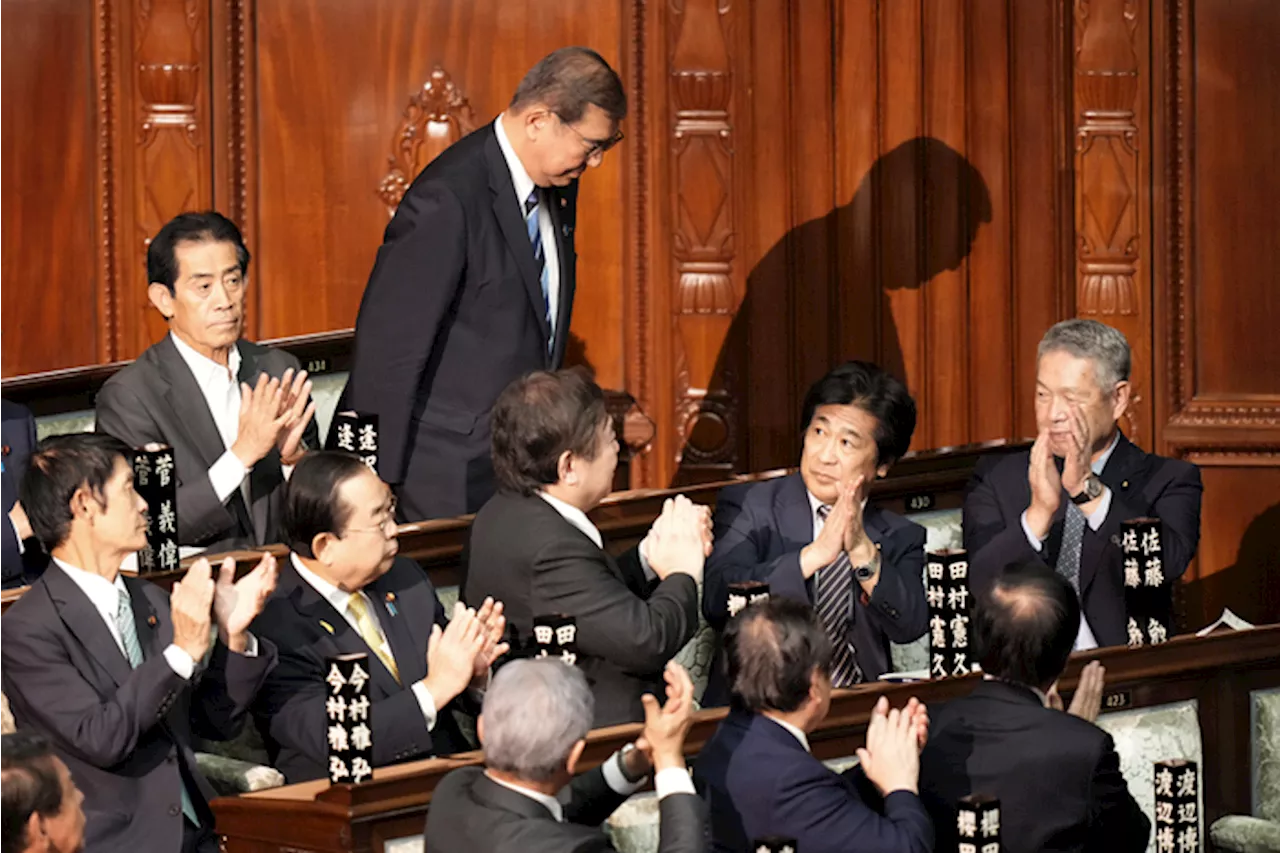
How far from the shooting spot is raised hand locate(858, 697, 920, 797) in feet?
10.2

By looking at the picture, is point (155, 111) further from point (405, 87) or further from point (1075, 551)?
point (1075, 551)

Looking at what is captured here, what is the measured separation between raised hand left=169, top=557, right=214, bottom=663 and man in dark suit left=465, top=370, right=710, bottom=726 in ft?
1.65

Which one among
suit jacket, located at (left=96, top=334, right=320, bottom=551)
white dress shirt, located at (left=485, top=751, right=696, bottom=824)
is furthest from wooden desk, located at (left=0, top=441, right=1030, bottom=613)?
white dress shirt, located at (left=485, top=751, right=696, bottom=824)

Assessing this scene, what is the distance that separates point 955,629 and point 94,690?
1391 mm

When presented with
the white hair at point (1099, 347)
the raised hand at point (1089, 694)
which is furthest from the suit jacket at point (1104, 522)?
the raised hand at point (1089, 694)

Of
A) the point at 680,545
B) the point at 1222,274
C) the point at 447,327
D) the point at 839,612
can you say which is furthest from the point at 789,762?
the point at 1222,274

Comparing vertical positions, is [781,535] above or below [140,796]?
above

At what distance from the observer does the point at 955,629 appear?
368 centimetres

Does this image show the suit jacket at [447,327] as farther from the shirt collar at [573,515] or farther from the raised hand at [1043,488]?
the raised hand at [1043,488]

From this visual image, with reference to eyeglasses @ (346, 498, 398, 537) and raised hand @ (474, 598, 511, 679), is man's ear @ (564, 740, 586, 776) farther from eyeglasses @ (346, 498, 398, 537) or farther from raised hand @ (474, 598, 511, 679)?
eyeglasses @ (346, 498, 398, 537)

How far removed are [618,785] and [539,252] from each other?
5.49 ft

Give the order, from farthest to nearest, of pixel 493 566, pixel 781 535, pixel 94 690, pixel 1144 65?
1. pixel 1144 65
2. pixel 781 535
3. pixel 493 566
4. pixel 94 690

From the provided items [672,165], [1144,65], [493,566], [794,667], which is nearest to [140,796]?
[493,566]

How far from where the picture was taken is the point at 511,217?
173 inches
